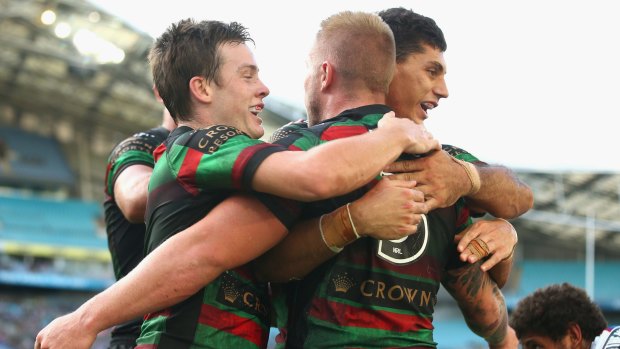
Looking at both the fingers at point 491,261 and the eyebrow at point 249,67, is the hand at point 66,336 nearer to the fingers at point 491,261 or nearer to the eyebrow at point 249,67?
the eyebrow at point 249,67

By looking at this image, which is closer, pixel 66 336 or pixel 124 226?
pixel 66 336

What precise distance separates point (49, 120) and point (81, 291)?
333 inches

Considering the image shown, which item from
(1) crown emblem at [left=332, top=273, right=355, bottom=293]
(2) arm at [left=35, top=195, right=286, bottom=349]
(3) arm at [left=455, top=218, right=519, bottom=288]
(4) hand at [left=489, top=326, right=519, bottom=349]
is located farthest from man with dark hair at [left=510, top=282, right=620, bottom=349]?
(2) arm at [left=35, top=195, right=286, bottom=349]

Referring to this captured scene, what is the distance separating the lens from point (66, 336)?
2.59 meters

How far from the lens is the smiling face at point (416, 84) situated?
318cm

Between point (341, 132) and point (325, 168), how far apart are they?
Result: 0.30 m

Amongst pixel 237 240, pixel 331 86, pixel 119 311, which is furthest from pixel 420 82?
pixel 119 311

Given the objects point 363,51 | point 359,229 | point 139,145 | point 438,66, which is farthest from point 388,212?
point 139,145

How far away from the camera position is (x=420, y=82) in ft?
10.5

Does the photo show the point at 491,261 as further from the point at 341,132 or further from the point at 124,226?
the point at 124,226

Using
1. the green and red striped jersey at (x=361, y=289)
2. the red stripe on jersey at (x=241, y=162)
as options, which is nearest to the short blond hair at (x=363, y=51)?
the green and red striped jersey at (x=361, y=289)

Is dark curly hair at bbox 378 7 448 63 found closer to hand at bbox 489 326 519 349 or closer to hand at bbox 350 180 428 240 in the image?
hand at bbox 350 180 428 240

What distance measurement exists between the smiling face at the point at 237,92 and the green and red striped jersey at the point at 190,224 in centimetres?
28

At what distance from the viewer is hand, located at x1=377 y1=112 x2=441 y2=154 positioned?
2613 mm
